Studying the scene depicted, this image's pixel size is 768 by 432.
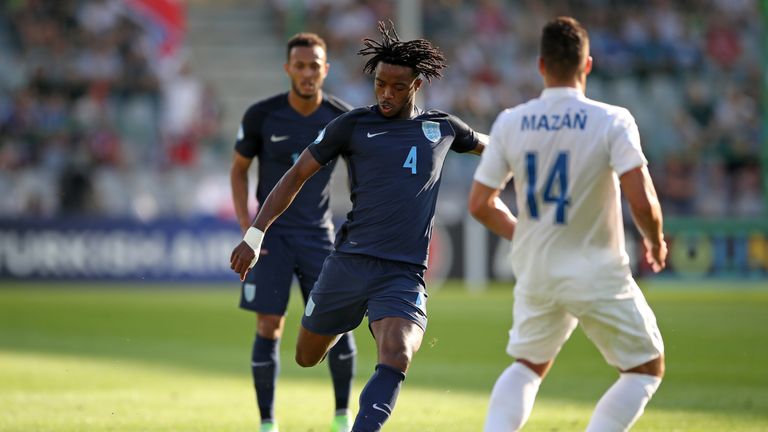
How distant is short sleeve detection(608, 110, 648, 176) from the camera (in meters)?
5.85

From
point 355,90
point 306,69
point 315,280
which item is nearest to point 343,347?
point 315,280

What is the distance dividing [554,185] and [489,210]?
381mm

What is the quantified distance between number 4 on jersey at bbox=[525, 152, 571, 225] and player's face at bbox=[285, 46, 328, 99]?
311cm

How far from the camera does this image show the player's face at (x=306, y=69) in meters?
8.84

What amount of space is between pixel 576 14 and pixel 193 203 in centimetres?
1010

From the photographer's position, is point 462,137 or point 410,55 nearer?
point 410,55

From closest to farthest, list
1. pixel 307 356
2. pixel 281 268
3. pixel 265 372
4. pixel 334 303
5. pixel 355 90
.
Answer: pixel 334 303 → pixel 307 356 → pixel 265 372 → pixel 281 268 → pixel 355 90

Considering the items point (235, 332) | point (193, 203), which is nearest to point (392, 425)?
point (235, 332)

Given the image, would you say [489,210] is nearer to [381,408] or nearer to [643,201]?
[643,201]

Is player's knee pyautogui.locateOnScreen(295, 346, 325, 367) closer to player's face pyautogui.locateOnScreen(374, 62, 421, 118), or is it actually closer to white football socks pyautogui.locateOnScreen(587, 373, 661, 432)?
player's face pyautogui.locateOnScreen(374, 62, 421, 118)

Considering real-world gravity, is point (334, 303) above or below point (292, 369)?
above

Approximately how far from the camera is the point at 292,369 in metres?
13.0

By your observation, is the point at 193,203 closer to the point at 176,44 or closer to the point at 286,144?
the point at 176,44

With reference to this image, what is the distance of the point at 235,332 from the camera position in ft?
55.0
